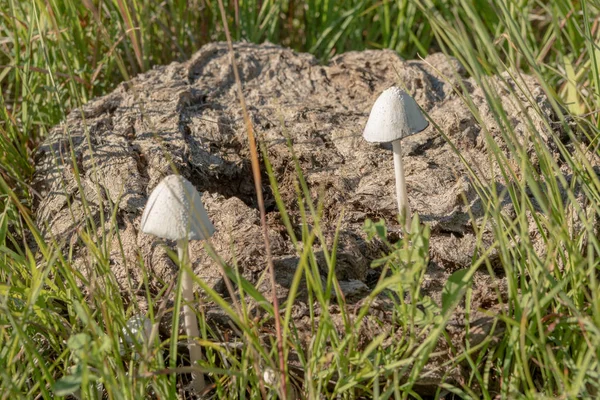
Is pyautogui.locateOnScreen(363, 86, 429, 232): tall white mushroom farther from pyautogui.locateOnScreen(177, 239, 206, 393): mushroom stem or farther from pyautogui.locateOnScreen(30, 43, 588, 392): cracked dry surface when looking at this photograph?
pyautogui.locateOnScreen(177, 239, 206, 393): mushroom stem

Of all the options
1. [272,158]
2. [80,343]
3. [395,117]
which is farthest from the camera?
[272,158]

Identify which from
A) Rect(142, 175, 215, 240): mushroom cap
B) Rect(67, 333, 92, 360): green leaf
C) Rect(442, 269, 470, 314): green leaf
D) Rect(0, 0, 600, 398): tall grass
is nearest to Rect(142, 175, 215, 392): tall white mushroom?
Rect(142, 175, 215, 240): mushroom cap

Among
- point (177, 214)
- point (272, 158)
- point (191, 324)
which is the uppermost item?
point (177, 214)

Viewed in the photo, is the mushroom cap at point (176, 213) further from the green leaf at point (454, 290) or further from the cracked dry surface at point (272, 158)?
the green leaf at point (454, 290)

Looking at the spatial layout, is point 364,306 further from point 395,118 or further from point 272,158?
point 272,158

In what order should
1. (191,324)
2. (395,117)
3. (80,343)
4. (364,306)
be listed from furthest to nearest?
(395,117)
(191,324)
(364,306)
(80,343)

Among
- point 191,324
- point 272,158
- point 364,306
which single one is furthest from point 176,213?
point 272,158

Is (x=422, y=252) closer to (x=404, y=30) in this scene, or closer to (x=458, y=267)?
(x=458, y=267)

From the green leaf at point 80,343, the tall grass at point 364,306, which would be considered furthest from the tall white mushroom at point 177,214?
the green leaf at point 80,343
